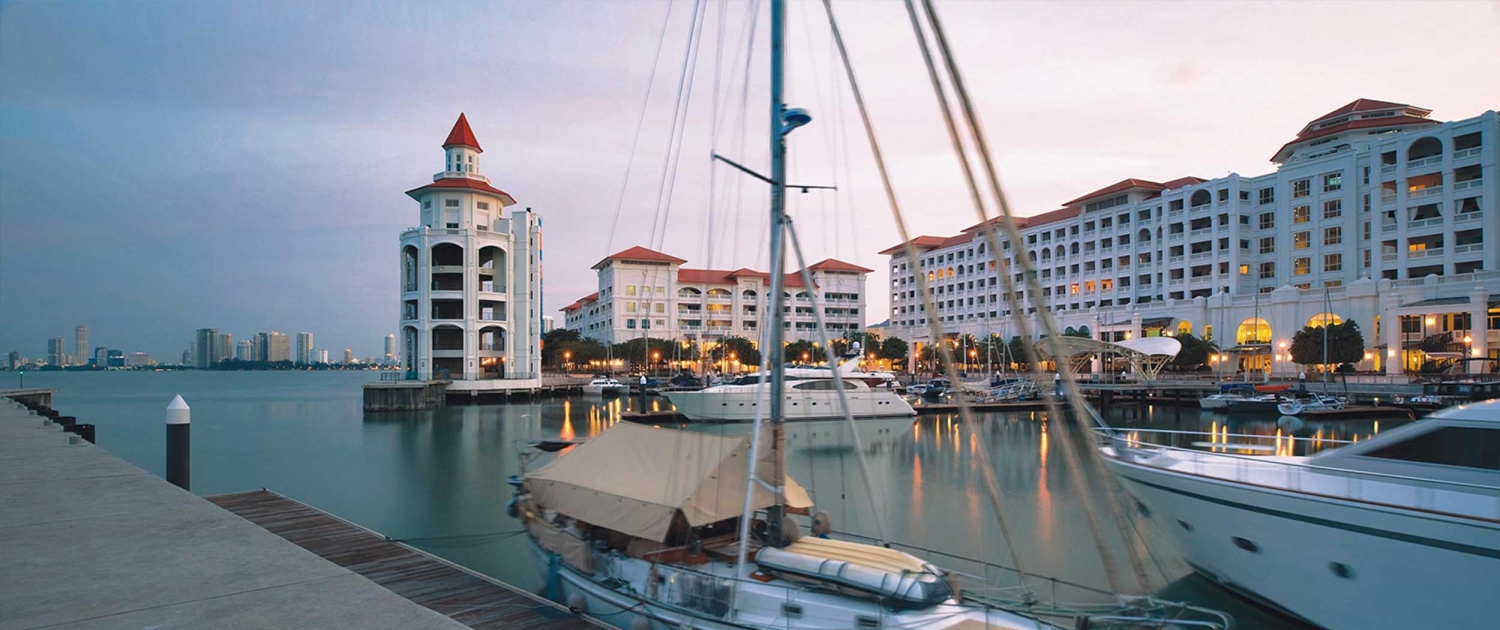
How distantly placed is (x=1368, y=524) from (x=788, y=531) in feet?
25.8

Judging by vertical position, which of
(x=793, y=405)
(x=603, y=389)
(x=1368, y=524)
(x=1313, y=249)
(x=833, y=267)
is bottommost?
(x=603, y=389)

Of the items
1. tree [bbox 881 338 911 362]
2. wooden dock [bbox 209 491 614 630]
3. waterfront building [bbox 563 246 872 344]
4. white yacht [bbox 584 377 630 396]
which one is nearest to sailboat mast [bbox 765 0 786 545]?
wooden dock [bbox 209 491 614 630]

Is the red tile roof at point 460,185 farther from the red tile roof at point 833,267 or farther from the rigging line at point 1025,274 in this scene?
the rigging line at point 1025,274

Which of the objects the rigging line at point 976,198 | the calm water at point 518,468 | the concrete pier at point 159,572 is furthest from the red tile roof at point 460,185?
the rigging line at point 976,198

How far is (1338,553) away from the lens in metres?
10.4

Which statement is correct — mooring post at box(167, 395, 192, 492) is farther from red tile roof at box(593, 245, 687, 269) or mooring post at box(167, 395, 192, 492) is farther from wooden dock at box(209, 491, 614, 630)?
red tile roof at box(593, 245, 687, 269)

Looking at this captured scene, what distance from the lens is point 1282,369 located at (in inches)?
2525

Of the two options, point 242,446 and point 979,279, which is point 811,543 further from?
point 979,279

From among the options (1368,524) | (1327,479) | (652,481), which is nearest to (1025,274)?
(652,481)

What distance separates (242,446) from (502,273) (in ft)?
96.2

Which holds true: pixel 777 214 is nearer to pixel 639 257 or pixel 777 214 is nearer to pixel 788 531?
pixel 788 531

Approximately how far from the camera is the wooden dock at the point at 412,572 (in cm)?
908

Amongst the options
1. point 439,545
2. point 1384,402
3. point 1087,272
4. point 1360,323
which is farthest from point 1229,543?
point 1087,272

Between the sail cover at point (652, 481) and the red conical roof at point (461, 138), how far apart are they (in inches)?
2494
